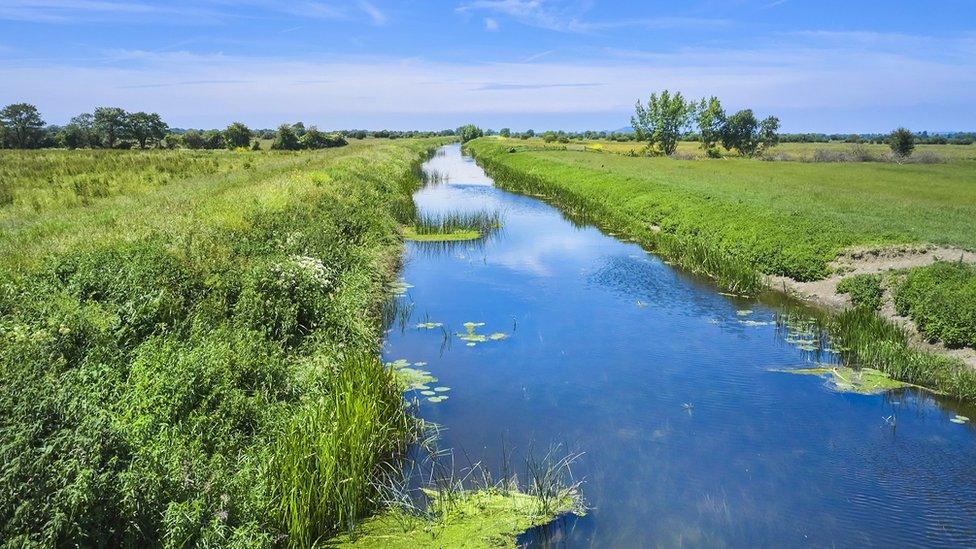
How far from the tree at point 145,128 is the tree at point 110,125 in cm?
70

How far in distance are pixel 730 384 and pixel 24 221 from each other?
17.3 metres

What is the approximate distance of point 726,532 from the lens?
22.5 feet

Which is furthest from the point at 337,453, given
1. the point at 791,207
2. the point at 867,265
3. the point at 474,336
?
the point at 791,207

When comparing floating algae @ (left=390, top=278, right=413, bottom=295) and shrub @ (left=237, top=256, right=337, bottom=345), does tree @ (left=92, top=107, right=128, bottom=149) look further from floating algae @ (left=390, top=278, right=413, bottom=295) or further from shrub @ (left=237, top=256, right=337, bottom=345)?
shrub @ (left=237, top=256, right=337, bottom=345)

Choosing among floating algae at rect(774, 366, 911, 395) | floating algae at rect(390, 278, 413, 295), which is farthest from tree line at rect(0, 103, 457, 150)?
floating algae at rect(774, 366, 911, 395)

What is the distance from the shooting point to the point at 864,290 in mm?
14594

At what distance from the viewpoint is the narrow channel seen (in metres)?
7.11

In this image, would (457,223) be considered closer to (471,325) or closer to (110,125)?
(471,325)

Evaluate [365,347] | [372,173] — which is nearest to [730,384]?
[365,347]

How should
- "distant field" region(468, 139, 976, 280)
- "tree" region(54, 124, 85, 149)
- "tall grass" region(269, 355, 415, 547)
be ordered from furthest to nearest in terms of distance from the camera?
"tree" region(54, 124, 85, 149)
"distant field" region(468, 139, 976, 280)
"tall grass" region(269, 355, 415, 547)

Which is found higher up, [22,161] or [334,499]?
[22,161]

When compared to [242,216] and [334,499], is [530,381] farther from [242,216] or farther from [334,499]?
[242,216]

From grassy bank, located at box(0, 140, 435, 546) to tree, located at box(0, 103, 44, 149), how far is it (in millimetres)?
57014

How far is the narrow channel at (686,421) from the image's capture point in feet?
23.3
